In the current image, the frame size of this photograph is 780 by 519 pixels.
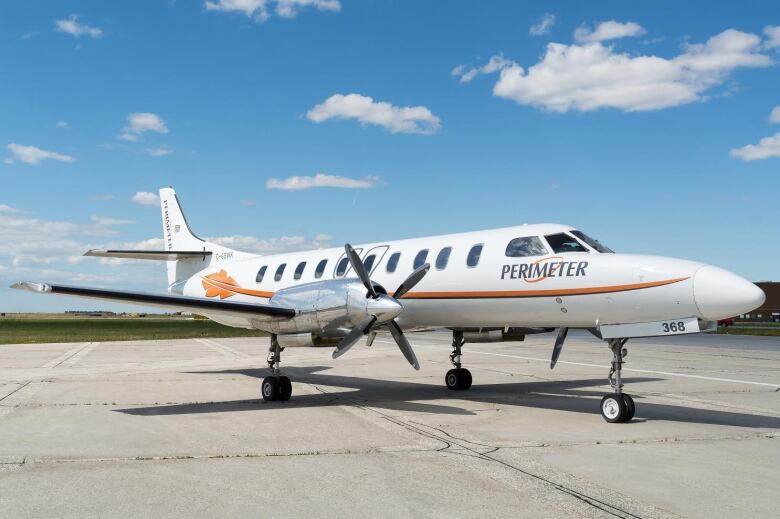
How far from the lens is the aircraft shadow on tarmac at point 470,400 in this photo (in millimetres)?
12117

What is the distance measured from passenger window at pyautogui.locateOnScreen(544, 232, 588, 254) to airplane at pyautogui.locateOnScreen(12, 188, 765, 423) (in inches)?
0.8

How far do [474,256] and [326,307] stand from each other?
309 cm

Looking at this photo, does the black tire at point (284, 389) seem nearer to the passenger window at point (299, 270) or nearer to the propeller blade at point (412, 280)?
the propeller blade at point (412, 280)

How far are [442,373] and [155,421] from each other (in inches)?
449

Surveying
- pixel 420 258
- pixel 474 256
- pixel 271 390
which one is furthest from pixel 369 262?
pixel 271 390

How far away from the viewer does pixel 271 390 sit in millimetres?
14180

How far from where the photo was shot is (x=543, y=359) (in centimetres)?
2688

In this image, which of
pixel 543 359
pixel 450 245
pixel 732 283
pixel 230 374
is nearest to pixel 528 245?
pixel 450 245

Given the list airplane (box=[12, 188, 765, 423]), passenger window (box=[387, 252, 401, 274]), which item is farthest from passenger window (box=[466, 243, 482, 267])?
passenger window (box=[387, 252, 401, 274])

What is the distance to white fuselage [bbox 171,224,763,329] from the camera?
1044cm

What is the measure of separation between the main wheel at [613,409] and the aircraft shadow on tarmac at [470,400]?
0.41 m

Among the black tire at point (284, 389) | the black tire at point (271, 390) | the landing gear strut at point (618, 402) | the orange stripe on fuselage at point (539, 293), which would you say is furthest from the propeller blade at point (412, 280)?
the landing gear strut at point (618, 402)

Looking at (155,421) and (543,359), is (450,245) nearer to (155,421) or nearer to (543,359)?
(155,421)

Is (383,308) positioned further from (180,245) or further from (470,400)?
(180,245)
